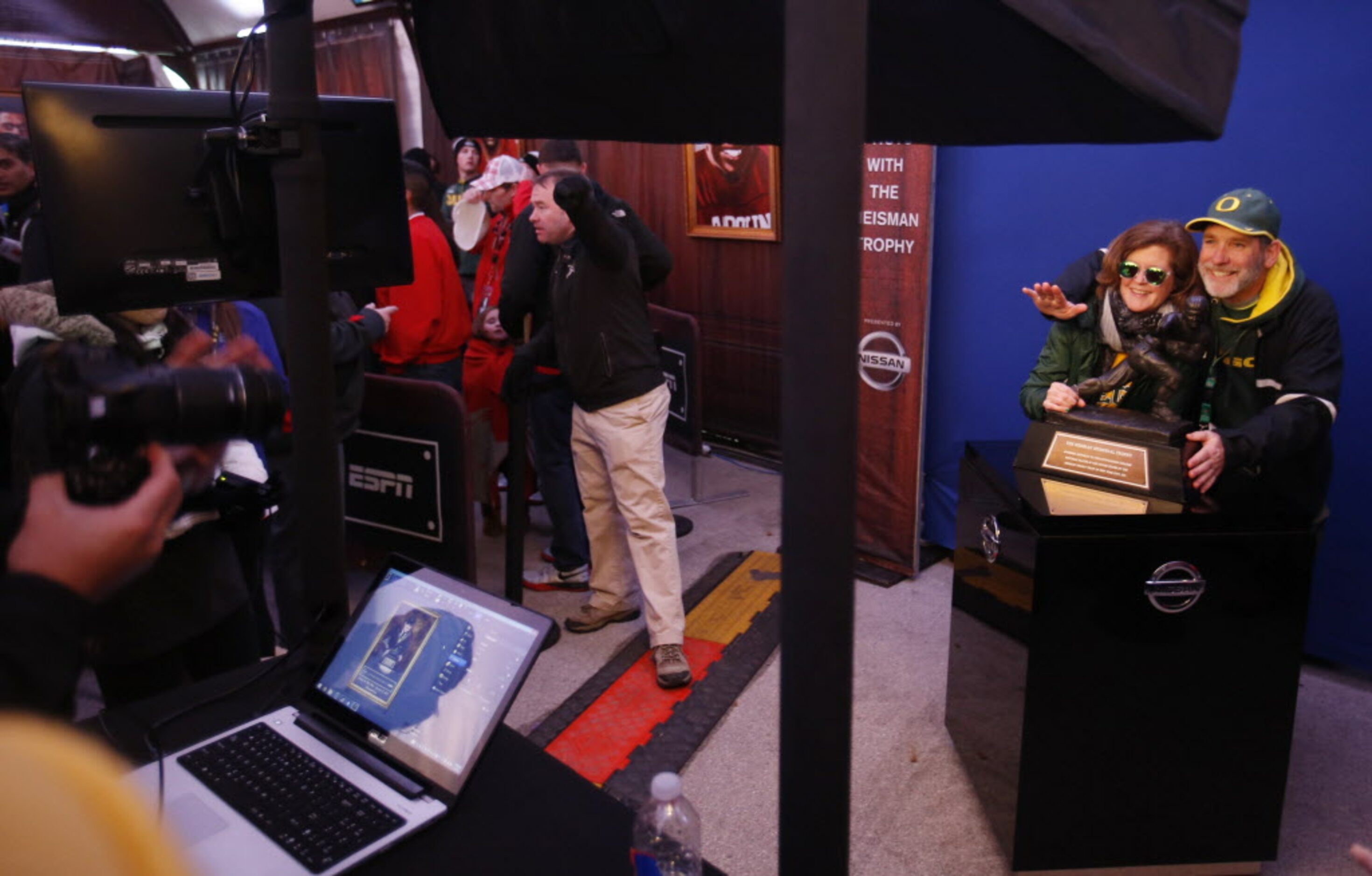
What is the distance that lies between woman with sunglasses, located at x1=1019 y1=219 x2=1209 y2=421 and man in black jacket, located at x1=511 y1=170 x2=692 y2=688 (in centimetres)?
130

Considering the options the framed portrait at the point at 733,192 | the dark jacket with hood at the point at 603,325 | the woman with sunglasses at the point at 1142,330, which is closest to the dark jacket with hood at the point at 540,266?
the dark jacket with hood at the point at 603,325

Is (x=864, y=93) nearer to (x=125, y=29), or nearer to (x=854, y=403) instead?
(x=854, y=403)

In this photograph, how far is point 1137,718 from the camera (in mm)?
2441

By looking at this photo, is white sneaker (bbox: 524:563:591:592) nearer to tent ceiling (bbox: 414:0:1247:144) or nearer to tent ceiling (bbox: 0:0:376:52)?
tent ceiling (bbox: 414:0:1247:144)

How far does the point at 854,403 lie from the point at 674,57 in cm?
84

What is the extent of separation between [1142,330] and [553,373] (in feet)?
7.35

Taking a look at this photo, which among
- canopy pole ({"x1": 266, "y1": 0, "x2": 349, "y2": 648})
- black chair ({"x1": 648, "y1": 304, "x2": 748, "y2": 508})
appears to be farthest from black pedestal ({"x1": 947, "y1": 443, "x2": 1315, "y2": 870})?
black chair ({"x1": 648, "y1": 304, "x2": 748, "y2": 508})

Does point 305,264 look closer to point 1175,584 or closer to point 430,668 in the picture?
point 430,668

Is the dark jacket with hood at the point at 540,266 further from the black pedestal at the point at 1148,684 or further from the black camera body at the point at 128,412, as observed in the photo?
the black camera body at the point at 128,412

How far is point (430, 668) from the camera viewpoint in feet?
4.99

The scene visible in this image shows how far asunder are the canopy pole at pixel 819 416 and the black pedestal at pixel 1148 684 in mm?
1724

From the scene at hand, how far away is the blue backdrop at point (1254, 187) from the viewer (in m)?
3.28

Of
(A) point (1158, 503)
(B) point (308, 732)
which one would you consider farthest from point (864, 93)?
(A) point (1158, 503)

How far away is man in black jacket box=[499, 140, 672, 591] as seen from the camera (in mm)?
3721
